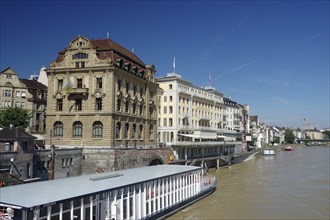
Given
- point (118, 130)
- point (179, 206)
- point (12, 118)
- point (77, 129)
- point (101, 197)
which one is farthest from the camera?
point (12, 118)

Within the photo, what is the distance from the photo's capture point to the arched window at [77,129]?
162ft

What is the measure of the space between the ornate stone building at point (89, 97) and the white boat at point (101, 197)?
15.6m

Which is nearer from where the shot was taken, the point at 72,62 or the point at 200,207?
the point at 200,207

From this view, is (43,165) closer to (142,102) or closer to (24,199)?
(24,199)

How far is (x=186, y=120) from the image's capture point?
270ft

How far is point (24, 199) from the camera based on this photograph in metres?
19.5

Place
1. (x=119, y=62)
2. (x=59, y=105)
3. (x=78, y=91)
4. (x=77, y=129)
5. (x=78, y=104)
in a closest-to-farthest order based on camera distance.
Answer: (x=78, y=91), (x=77, y=129), (x=78, y=104), (x=59, y=105), (x=119, y=62)

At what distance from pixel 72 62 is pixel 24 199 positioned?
3281cm

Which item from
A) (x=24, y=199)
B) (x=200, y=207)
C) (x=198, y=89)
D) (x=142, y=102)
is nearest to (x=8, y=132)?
(x=24, y=199)

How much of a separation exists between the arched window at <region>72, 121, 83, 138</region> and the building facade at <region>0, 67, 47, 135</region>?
22915 mm

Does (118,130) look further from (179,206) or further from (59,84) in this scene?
(179,206)

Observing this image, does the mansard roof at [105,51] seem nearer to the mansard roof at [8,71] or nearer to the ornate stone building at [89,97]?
the ornate stone building at [89,97]

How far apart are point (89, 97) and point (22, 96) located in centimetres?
2793

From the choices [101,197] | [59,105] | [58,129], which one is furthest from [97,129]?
[101,197]
